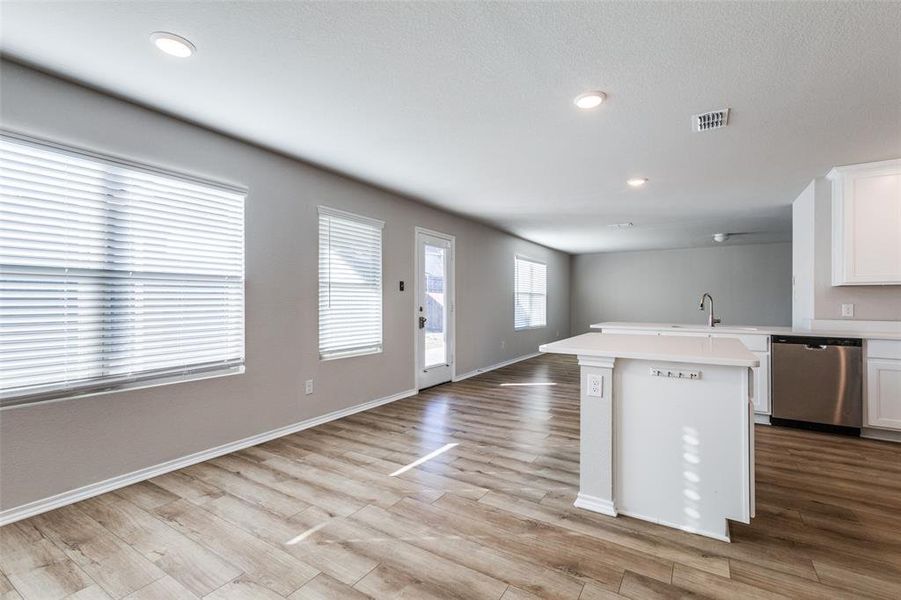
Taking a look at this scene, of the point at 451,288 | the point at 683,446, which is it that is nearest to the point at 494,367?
the point at 451,288

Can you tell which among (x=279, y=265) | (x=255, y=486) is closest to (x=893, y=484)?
(x=255, y=486)

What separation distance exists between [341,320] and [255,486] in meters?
1.86

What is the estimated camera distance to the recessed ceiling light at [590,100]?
2.46m

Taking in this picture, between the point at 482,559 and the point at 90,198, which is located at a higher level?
the point at 90,198

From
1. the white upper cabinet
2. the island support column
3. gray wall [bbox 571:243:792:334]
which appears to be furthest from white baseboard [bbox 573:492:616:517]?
gray wall [bbox 571:243:792:334]

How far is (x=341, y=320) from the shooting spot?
13.8 ft

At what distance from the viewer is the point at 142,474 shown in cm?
270

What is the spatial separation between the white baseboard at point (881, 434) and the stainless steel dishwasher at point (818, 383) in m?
0.05

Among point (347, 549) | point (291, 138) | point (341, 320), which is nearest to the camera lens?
point (347, 549)

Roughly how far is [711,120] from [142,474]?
14.7 feet

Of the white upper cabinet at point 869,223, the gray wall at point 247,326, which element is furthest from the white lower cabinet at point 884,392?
the gray wall at point 247,326

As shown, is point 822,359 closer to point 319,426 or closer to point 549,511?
point 549,511

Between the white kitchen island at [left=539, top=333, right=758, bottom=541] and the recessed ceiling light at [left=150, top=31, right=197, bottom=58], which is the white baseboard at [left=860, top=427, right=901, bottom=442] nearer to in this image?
the white kitchen island at [left=539, top=333, right=758, bottom=541]

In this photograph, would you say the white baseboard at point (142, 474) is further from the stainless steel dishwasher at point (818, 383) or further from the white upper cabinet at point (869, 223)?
the white upper cabinet at point (869, 223)
